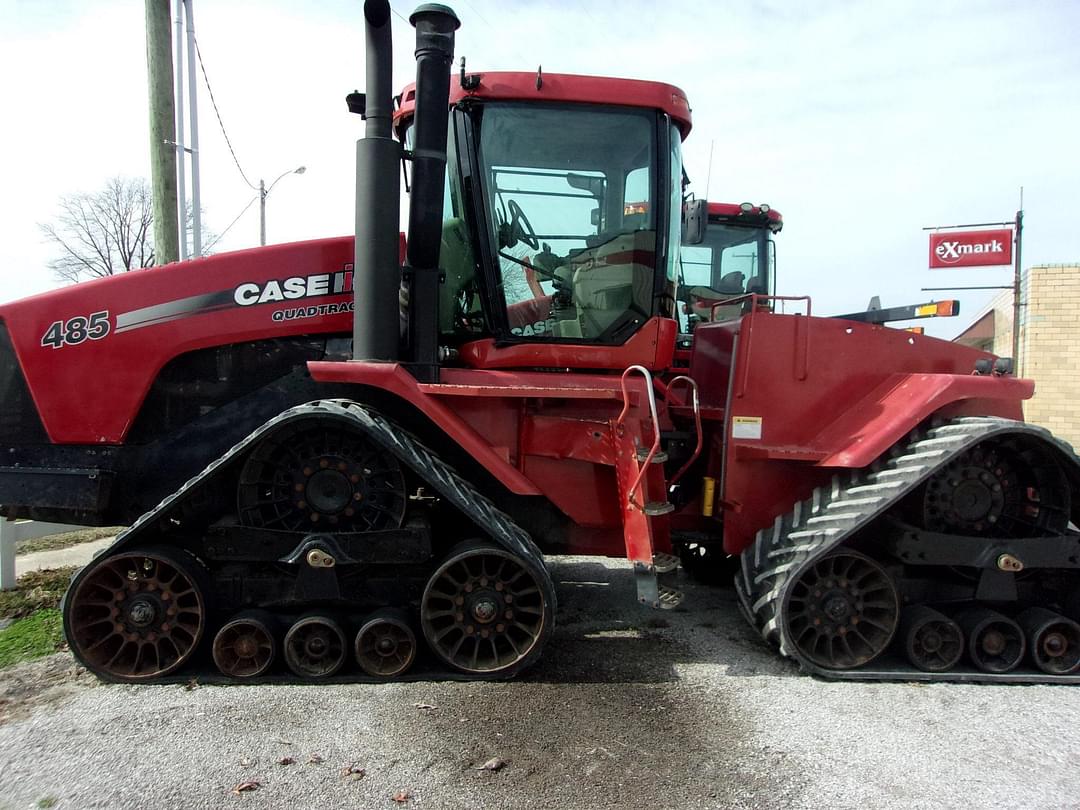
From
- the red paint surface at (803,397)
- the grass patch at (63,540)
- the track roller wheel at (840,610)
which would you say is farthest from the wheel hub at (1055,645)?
the grass patch at (63,540)

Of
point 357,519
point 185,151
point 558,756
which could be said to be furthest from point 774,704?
point 185,151

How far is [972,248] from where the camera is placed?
17.2 m

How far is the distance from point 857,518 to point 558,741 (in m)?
1.79

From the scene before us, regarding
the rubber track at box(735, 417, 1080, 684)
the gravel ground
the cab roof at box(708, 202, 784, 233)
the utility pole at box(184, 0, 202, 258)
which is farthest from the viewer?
the utility pole at box(184, 0, 202, 258)

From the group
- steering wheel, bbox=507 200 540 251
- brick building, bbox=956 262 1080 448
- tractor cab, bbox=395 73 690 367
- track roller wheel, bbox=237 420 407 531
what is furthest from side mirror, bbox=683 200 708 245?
brick building, bbox=956 262 1080 448

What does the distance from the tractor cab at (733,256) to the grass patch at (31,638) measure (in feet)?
20.8

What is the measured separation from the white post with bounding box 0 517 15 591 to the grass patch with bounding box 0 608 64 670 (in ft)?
2.90

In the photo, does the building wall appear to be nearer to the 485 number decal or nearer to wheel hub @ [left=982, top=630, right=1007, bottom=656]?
wheel hub @ [left=982, top=630, right=1007, bottom=656]

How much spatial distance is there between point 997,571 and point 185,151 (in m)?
10.4

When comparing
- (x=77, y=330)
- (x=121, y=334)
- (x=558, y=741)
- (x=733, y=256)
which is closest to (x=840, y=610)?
(x=558, y=741)

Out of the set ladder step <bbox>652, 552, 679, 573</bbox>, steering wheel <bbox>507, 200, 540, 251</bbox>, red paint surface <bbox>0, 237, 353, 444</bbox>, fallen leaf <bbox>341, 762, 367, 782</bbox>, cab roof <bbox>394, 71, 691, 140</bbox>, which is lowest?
fallen leaf <bbox>341, 762, 367, 782</bbox>

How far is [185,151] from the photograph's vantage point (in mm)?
10055

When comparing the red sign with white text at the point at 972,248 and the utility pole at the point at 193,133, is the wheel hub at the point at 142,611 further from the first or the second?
the red sign with white text at the point at 972,248

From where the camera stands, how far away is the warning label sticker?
409 cm
